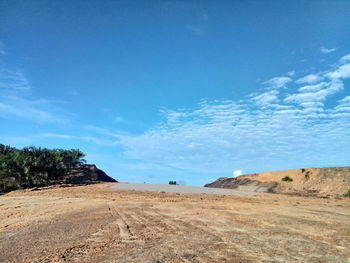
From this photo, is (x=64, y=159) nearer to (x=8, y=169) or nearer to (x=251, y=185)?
(x=8, y=169)

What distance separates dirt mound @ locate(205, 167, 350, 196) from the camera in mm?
36594

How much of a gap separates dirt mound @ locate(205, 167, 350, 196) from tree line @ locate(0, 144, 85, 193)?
108 ft

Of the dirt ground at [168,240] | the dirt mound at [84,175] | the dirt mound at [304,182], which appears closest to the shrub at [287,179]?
the dirt mound at [304,182]

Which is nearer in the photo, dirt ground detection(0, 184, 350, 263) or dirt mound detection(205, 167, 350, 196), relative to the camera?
dirt ground detection(0, 184, 350, 263)

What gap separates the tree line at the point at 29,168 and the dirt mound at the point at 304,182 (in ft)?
108

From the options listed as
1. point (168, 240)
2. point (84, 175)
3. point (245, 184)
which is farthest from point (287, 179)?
point (168, 240)

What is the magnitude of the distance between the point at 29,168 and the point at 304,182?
4269 cm

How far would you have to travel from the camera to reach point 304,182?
42781 millimetres

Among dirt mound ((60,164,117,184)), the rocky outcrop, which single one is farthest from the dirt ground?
the rocky outcrop

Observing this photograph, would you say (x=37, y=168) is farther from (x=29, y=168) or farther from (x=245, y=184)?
(x=245, y=184)

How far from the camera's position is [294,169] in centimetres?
4969

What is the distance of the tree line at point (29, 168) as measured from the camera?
123 feet

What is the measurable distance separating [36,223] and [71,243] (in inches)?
167

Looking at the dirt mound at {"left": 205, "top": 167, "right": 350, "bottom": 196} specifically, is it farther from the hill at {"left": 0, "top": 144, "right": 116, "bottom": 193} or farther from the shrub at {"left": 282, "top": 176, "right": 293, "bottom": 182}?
the hill at {"left": 0, "top": 144, "right": 116, "bottom": 193}
